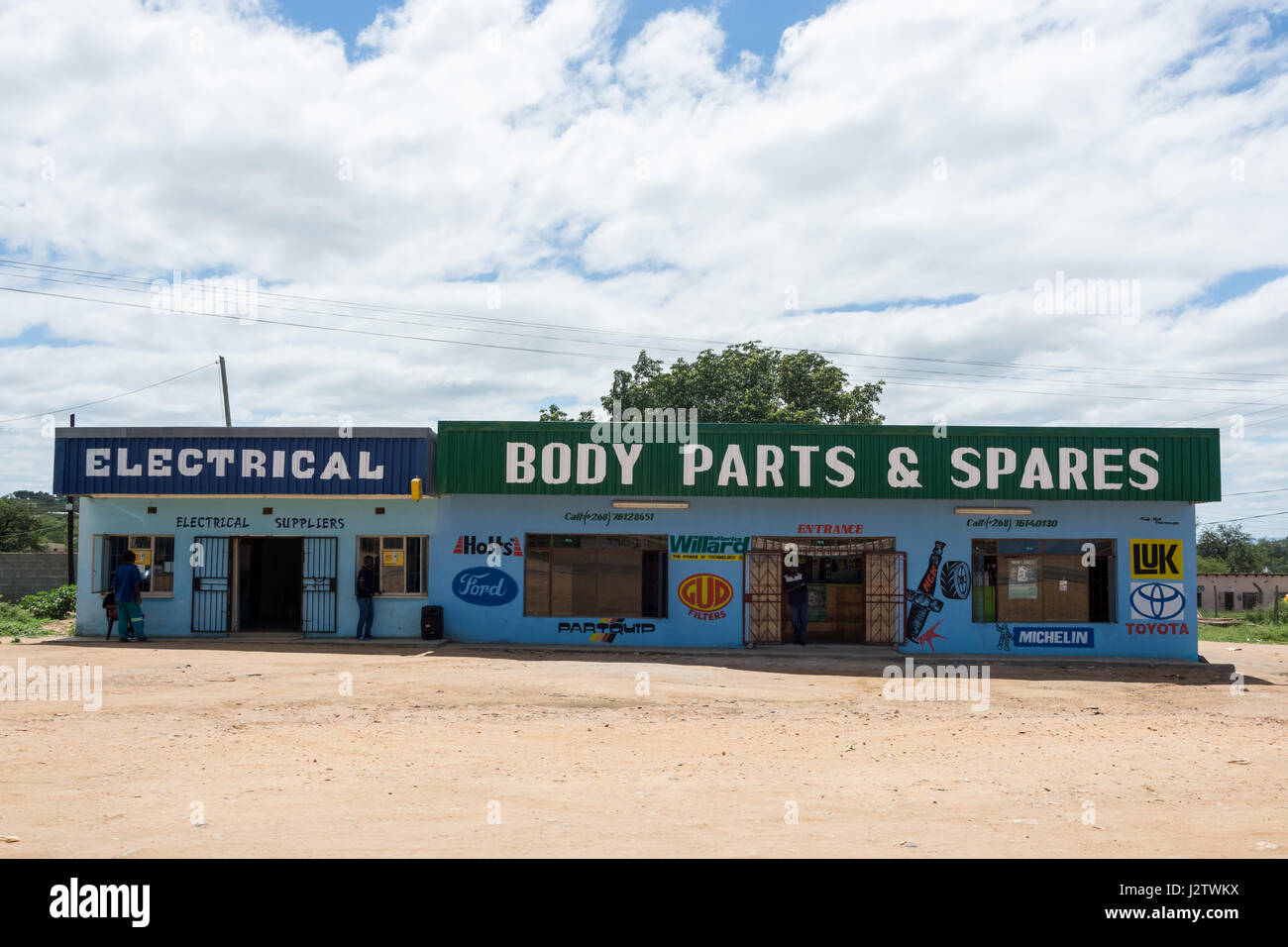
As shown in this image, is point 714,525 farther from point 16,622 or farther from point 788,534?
point 16,622

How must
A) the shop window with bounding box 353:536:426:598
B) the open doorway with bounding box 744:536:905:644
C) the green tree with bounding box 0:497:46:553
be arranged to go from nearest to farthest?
1. the open doorway with bounding box 744:536:905:644
2. the shop window with bounding box 353:536:426:598
3. the green tree with bounding box 0:497:46:553

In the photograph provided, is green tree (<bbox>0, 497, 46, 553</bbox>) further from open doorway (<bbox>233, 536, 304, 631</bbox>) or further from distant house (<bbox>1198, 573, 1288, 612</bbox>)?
distant house (<bbox>1198, 573, 1288, 612</bbox>)

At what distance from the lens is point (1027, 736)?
11828mm

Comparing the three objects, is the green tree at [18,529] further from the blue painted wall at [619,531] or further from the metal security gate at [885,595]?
the metal security gate at [885,595]

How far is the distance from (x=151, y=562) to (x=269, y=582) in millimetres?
4363

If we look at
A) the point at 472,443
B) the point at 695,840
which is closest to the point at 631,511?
the point at 472,443

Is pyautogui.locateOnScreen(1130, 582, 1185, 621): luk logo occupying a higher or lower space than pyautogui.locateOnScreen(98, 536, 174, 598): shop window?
lower

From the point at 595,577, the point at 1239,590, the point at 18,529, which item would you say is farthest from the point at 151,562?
the point at 1239,590

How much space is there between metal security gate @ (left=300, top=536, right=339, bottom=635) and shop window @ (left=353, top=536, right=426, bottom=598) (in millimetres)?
593

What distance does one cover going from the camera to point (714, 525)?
68.1 feet

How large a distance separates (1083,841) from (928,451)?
13754mm

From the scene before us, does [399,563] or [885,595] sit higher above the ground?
[399,563]

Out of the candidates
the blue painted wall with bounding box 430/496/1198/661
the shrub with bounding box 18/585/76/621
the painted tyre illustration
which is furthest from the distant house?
the shrub with bounding box 18/585/76/621

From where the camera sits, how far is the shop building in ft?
66.3
